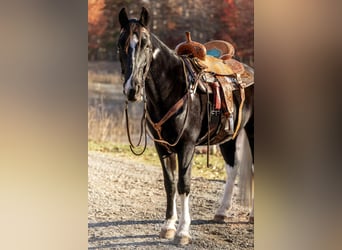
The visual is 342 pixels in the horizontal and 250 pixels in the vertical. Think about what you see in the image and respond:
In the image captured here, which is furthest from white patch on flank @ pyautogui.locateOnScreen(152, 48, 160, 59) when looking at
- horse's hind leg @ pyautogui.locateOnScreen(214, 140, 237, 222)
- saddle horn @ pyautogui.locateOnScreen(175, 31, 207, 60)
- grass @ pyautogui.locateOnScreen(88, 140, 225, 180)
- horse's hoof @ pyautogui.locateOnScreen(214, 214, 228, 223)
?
horse's hoof @ pyautogui.locateOnScreen(214, 214, 228, 223)

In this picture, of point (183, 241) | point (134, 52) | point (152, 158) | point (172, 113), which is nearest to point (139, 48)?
point (134, 52)

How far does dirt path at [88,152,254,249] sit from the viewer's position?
7.97 ft

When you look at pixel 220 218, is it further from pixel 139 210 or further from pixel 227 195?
pixel 139 210

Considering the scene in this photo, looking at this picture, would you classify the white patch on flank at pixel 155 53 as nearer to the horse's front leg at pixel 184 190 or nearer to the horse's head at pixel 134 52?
the horse's head at pixel 134 52

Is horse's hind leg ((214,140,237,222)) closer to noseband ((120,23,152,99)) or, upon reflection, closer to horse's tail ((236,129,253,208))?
horse's tail ((236,129,253,208))

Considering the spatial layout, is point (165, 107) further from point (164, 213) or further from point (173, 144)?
point (164, 213)

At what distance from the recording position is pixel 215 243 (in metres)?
2.43

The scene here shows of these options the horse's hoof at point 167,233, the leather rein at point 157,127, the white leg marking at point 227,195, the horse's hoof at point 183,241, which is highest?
the leather rein at point 157,127

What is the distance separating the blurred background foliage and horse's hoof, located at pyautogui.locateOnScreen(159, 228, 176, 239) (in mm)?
960

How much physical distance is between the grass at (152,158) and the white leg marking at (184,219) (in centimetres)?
15

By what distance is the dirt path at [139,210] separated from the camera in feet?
7.97

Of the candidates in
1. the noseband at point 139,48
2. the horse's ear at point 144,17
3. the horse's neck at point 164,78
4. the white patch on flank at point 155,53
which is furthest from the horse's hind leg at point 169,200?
the horse's ear at point 144,17
